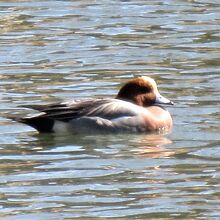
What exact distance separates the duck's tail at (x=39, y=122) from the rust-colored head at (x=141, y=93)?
79cm

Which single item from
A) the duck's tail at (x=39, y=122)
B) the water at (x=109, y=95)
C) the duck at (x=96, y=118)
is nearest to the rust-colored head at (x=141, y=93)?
the duck at (x=96, y=118)

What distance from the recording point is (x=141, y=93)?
43.2ft

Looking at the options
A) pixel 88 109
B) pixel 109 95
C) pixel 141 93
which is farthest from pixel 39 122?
pixel 109 95

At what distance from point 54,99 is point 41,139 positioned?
1.42 m

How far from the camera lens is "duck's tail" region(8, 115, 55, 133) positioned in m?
12.7

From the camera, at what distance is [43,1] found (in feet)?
64.9

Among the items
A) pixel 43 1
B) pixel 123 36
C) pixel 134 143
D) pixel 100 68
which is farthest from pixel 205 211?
pixel 43 1

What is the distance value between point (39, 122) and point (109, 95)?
1.51 metres

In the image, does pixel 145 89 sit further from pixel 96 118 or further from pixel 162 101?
pixel 96 118

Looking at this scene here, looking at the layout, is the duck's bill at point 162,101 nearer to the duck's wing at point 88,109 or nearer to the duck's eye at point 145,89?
the duck's eye at point 145,89

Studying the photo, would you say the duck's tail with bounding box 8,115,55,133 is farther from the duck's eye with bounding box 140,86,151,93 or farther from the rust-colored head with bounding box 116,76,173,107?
the duck's eye with bounding box 140,86,151,93

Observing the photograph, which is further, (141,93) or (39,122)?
(141,93)

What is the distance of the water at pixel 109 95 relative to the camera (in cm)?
978

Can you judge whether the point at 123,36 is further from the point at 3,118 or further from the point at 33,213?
the point at 33,213
